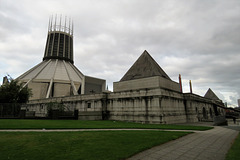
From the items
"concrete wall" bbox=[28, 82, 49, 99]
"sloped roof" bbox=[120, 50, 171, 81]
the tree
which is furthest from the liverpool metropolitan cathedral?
"concrete wall" bbox=[28, 82, 49, 99]

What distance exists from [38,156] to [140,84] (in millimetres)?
25677

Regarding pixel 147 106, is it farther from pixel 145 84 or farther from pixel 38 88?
pixel 38 88

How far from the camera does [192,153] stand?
7.64 m

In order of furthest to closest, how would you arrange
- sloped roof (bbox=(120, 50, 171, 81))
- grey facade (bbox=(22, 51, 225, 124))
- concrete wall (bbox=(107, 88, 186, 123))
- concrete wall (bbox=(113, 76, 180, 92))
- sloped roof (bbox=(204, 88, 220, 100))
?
sloped roof (bbox=(204, 88, 220, 100)) < sloped roof (bbox=(120, 50, 171, 81)) < concrete wall (bbox=(113, 76, 180, 92)) < grey facade (bbox=(22, 51, 225, 124)) < concrete wall (bbox=(107, 88, 186, 123))

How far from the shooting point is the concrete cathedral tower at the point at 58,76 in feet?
202

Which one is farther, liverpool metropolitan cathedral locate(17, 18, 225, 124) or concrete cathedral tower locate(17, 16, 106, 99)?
concrete cathedral tower locate(17, 16, 106, 99)

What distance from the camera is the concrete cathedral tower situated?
61.7 m

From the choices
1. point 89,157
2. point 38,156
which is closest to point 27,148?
point 38,156

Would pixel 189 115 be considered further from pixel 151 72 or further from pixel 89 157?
pixel 89 157

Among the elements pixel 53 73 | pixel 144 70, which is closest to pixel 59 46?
pixel 53 73

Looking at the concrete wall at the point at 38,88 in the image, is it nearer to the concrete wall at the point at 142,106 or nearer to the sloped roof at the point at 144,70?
the concrete wall at the point at 142,106

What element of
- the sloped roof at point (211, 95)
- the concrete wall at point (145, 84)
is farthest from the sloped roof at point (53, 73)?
the sloped roof at point (211, 95)

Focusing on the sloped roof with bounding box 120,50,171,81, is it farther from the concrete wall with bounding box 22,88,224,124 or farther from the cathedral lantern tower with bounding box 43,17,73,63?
the cathedral lantern tower with bounding box 43,17,73,63

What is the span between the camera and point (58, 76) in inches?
2736
